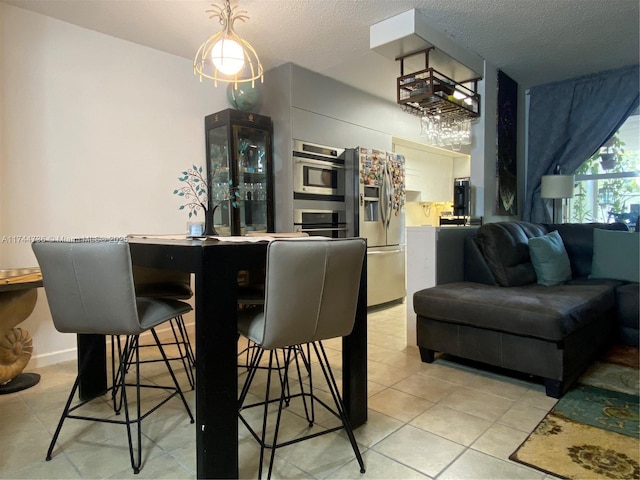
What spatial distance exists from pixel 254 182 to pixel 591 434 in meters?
3.05

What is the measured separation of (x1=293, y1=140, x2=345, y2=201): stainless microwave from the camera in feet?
12.3

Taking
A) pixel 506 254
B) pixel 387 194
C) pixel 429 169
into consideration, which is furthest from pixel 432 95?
pixel 429 169

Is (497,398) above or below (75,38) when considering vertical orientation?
below

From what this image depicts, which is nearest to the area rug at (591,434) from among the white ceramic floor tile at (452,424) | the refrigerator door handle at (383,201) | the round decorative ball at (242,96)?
the white ceramic floor tile at (452,424)

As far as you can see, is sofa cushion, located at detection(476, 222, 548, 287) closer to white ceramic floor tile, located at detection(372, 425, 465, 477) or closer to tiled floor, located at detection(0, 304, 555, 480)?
tiled floor, located at detection(0, 304, 555, 480)

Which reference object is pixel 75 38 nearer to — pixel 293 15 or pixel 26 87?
pixel 26 87

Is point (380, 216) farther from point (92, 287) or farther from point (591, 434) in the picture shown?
point (92, 287)

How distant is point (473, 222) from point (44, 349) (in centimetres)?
359

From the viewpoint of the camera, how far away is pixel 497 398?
221 cm

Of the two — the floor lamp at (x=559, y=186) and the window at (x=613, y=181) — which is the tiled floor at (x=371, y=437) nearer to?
the floor lamp at (x=559, y=186)

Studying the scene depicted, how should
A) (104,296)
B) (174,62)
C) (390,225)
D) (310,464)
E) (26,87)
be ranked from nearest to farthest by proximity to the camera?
(104,296), (310,464), (26,87), (174,62), (390,225)

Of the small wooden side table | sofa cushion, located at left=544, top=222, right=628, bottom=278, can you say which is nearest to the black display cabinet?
the small wooden side table

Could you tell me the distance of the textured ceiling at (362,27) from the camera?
2721mm

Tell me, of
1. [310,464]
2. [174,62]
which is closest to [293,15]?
[174,62]
